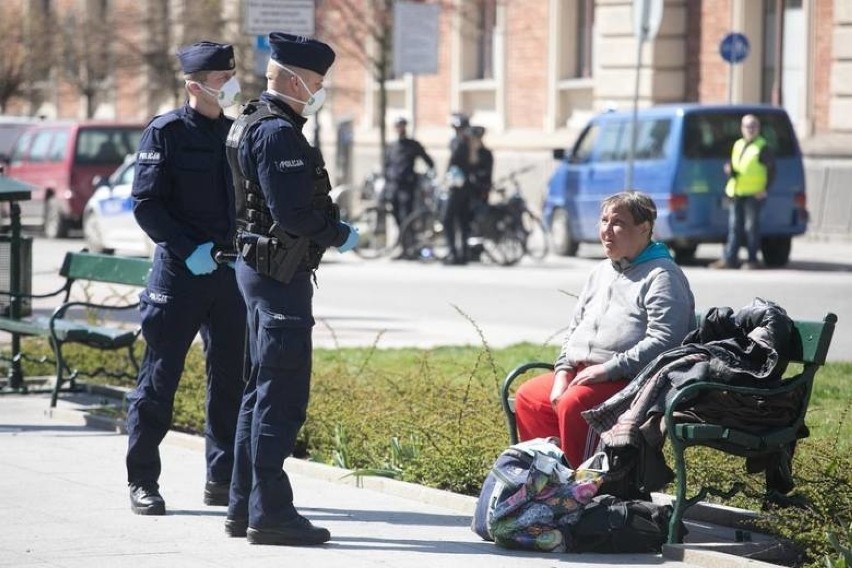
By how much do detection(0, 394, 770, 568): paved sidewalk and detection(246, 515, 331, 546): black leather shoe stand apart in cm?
5

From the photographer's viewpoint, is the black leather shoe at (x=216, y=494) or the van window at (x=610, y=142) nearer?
the black leather shoe at (x=216, y=494)

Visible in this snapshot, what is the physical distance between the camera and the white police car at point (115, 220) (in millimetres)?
24062

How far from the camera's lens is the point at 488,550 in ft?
22.2

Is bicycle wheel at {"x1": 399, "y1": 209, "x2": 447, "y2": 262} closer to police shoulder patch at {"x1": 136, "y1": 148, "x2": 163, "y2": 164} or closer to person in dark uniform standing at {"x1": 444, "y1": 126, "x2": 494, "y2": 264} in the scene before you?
person in dark uniform standing at {"x1": 444, "y1": 126, "x2": 494, "y2": 264}

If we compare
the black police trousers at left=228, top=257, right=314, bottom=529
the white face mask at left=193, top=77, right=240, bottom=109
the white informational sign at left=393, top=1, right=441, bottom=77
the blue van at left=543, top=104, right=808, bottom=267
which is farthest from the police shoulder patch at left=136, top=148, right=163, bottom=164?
the white informational sign at left=393, top=1, right=441, bottom=77

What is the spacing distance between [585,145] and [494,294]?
19.2 feet

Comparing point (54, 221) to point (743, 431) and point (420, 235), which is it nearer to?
point (420, 235)

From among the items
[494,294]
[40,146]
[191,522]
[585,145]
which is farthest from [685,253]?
[191,522]

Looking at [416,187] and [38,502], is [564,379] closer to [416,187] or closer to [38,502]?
[38,502]

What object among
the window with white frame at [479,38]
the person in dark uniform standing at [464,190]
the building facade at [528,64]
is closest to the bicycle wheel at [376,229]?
the person in dark uniform standing at [464,190]

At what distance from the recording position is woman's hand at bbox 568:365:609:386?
7.03 meters

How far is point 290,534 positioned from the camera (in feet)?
22.4

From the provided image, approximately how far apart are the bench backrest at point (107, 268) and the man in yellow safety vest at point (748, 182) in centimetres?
1104

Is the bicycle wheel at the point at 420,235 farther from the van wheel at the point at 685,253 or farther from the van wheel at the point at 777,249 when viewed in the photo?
the van wheel at the point at 777,249
